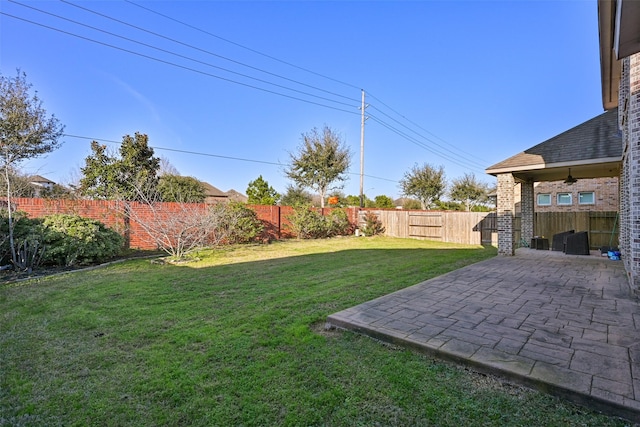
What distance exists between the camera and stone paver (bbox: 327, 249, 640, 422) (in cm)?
220

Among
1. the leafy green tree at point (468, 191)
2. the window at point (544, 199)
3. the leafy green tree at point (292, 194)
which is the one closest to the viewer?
the window at point (544, 199)

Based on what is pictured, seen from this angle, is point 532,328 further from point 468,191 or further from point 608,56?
point 468,191

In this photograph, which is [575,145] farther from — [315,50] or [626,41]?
[315,50]

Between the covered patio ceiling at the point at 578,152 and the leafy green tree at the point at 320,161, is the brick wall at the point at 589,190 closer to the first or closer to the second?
the covered patio ceiling at the point at 578,152

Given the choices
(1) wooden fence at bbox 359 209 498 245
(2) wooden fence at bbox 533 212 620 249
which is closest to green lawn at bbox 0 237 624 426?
(2) wooden fence at bbox 533 212 620 249

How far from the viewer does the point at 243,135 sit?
1753 centimetres

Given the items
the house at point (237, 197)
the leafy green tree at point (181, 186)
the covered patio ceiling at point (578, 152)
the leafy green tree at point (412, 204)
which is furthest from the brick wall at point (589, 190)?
the leafy green tree at point (181, 186)

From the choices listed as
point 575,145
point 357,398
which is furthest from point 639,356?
point 575,145

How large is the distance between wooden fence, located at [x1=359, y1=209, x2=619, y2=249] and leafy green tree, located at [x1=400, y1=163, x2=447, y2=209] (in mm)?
10960

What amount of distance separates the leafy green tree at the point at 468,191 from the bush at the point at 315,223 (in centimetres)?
1709

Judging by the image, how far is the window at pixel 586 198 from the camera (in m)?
19.0

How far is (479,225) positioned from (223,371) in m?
14.4

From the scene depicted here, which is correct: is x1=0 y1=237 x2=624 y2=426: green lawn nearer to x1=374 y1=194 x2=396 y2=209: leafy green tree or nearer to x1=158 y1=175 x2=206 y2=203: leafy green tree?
x1=158 y1=175 x2=206 y2=203: leafy green tree

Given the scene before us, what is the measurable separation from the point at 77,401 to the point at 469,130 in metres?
23.4
